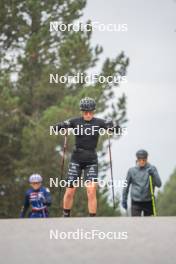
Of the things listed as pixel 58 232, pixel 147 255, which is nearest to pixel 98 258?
pixel 147 255

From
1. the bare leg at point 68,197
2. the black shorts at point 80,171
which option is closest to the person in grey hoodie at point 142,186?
the black shorts at point 80,171

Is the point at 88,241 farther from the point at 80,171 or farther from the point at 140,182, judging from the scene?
the point at 140,182

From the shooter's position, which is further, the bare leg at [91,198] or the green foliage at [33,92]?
the green foliage at [33,92]

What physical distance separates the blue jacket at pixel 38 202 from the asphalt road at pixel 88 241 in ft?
5.82

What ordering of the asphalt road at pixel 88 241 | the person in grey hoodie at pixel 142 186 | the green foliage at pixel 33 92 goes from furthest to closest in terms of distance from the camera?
the green foliage at pixel 33 92
the person in grey hoodie at pixel 142 186
the asphalt road at pixel 88 241

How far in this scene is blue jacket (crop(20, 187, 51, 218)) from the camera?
11.4 metres

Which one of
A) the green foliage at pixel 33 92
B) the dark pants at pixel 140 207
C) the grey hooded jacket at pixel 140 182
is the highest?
the green foliage at pixel 33 92

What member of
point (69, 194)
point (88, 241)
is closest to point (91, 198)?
point (69, 194)

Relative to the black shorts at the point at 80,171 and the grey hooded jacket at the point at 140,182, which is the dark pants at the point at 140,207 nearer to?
the grey hooded jacket at the point at 140,182

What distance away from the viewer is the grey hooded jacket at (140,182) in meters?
11.2

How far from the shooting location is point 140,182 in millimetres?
11312

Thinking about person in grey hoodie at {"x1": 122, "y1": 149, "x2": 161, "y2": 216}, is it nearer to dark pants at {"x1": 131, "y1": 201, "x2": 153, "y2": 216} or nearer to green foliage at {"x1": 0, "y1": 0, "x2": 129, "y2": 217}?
dark pants at {"x1": 131, "y1": 201, "x2": 153, "y2": 216}

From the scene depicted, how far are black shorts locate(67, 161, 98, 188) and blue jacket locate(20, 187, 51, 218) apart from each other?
0.61m

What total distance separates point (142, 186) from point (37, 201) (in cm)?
119
